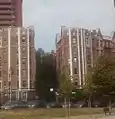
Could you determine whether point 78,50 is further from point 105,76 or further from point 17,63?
point 105,76

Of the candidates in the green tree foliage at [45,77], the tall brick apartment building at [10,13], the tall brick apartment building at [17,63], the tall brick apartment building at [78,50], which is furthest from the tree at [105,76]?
the tall brick apartment building at [10,13]

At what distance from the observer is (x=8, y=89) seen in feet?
365

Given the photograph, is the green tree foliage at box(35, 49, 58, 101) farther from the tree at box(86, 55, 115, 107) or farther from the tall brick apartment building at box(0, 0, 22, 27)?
the tree at box(86, 55, 115, 107)

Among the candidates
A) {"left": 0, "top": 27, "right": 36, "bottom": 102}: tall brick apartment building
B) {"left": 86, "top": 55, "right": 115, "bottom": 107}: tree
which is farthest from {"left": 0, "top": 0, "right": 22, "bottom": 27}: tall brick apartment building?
{"left": 86, "top": 55, "right": 115, "bottom": 107}: tree

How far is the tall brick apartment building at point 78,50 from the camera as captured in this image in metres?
114

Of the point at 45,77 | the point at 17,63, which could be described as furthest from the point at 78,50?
the point at 17,63

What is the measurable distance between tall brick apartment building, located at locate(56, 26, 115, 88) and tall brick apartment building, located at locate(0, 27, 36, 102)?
10.6 metres

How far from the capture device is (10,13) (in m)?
160

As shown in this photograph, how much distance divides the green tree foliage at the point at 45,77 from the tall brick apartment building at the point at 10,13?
1308 inches

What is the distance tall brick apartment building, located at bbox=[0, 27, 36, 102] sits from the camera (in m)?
111

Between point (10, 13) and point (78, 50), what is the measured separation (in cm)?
5487

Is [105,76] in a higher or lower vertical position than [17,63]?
lower

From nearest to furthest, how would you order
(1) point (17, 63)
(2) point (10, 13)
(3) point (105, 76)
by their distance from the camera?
(3) point (105, 76)
(1) point (17, 63)
(2) point (10, 13)

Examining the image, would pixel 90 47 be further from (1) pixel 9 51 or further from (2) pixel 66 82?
(2) pixel 66 82
